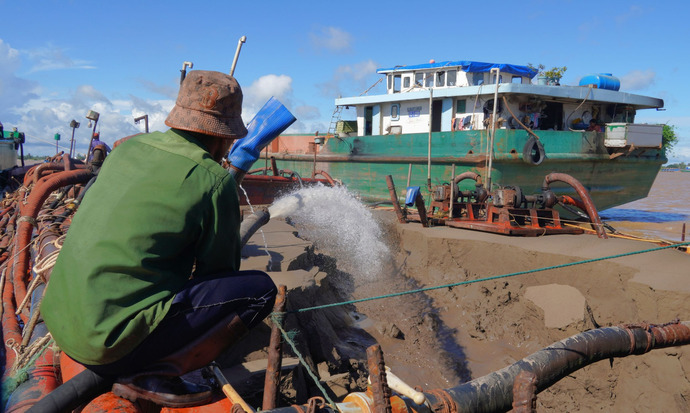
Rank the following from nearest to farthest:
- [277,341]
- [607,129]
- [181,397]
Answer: [181,397], [277,341], [607,129]

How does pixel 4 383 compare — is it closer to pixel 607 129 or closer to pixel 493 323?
pixel 493 323

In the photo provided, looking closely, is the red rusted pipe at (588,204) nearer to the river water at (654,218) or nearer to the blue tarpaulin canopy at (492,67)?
the river water at (654,218)

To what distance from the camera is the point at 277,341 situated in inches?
116

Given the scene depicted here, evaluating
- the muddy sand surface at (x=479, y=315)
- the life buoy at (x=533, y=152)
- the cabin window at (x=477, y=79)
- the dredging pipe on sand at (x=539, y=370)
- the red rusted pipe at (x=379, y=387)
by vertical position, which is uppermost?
the cabin window at (x=477, y=79)

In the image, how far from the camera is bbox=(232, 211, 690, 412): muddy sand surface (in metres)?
4.99

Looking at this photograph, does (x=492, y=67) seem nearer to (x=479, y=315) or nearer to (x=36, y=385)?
(x=479, y=315)

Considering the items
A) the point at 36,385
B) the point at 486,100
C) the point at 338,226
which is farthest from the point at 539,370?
the point at 486,100

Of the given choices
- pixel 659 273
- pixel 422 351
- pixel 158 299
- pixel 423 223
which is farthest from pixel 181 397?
pixel 423 223

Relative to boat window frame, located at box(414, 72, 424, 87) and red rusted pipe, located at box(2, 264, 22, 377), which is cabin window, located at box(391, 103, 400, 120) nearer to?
boat window frame, located at box(414, 72, 424, 87)

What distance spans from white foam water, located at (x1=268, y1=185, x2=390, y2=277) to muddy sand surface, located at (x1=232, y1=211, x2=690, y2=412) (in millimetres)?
439

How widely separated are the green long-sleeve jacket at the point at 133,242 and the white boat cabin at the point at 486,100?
13148 millimetres

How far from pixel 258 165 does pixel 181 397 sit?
22713 millimetres

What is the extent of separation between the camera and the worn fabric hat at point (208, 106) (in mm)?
1923

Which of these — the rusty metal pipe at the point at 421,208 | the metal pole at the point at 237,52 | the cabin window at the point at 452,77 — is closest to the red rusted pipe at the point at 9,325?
the metal pole at the point at 237,52
